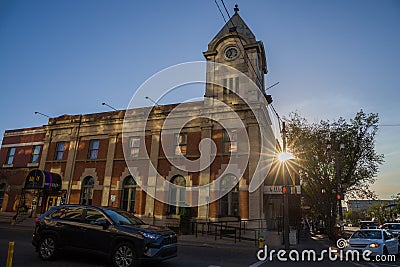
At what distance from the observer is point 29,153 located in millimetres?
29578

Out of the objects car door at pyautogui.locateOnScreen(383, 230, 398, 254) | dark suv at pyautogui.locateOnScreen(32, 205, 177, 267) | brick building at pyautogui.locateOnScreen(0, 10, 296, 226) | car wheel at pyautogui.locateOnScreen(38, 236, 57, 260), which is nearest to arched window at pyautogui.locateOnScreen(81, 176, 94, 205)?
brick building at pyautogui.locateOnScreen(0, 10, 296, 226)

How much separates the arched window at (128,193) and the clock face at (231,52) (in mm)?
13189

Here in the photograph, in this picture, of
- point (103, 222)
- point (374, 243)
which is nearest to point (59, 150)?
point (103, 222)

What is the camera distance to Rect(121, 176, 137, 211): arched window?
23594mm

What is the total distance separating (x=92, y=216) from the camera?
8977mm

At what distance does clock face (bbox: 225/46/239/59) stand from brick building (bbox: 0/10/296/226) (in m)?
0.09

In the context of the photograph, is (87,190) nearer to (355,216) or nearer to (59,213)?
(59,213)

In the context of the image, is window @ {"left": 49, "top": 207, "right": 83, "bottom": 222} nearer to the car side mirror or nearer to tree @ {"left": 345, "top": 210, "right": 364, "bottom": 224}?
the car side mirror

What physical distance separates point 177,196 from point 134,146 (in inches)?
241

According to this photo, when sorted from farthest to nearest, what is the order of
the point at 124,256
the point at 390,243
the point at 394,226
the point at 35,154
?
the point at 35,154 → the point at 394,226 → the point at 390,243 → the point at 124,256

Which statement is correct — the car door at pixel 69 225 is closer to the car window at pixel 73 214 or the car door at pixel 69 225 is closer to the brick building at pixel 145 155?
the car window at pixel 73 214

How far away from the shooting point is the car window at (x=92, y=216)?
886 centimetres

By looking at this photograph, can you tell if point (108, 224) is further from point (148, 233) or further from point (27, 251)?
point (27, 251)

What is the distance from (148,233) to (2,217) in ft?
84.6
